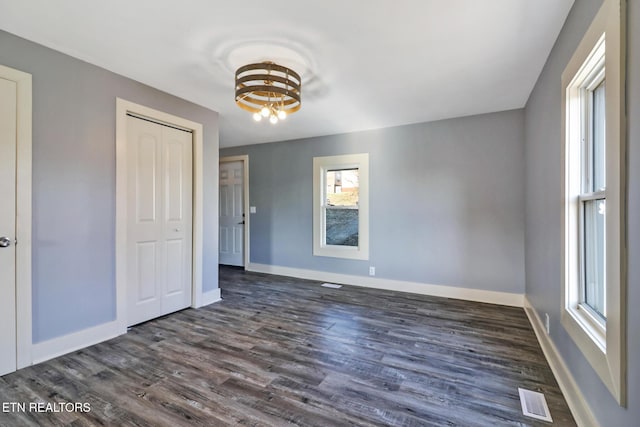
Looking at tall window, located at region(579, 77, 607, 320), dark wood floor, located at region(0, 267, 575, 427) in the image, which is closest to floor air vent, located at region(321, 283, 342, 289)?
dark wood floor, located at region(0, 267, 575, 427)

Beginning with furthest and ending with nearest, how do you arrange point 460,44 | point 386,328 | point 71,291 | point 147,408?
point 386,328 → point 71,291 → point 460,44 → point 147,408

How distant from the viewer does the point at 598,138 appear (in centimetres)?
160

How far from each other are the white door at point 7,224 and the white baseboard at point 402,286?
346 cm

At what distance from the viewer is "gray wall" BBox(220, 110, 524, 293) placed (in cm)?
361

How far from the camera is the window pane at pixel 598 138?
155 cm

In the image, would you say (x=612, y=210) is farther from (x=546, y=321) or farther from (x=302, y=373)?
(x=302, y=373)

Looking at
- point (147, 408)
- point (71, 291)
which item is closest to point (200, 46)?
point (71, 291)

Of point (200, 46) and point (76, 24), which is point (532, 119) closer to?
point (200, 46)

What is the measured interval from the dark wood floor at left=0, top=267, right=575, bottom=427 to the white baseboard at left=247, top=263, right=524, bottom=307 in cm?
36

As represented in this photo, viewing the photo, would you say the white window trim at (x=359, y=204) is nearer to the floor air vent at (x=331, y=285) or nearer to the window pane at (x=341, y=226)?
the window pane at (x=341, y=226)

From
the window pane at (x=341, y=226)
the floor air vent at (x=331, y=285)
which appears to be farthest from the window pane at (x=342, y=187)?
the floor air vent at (x=331, y=285)

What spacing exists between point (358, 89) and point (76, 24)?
7.39ft

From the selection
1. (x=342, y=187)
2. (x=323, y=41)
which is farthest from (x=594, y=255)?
(x=342, y=187)

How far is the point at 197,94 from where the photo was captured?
10.4 feet
